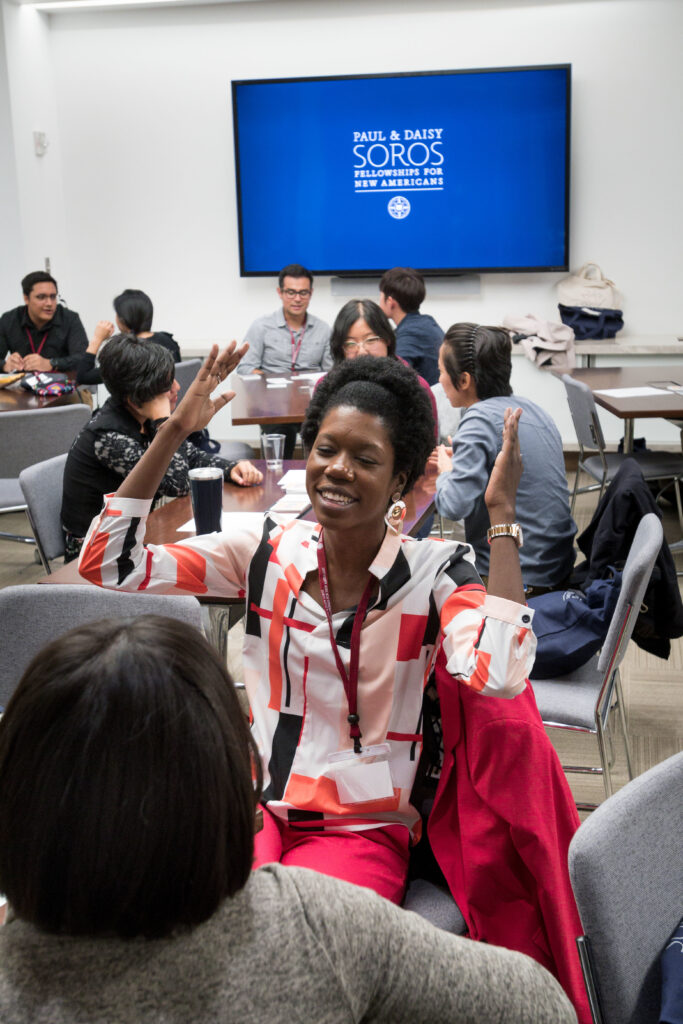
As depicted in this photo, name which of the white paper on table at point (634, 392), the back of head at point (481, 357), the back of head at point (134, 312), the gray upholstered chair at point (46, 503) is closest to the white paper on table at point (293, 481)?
the back of head at point (481, 357)

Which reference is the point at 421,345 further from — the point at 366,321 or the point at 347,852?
the point at 347,852

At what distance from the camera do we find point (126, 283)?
730 cm

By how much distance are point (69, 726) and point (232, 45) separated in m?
6.86

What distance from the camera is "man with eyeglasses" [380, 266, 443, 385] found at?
16.0 feet

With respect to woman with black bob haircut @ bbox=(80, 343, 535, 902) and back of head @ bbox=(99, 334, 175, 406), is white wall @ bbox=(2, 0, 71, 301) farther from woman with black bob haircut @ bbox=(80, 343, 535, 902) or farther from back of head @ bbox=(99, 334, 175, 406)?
woman with black bob haircut @ bbox=(80, 343, 535, 902)

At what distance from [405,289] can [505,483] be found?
12.0 feet

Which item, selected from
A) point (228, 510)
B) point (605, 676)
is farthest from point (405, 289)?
point (605, 676)

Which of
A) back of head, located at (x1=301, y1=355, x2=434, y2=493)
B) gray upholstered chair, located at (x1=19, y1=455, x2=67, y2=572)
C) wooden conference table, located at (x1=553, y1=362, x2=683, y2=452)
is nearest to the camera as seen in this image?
back of head, located at (x1=301, y1=355, x2=434, y2=493)

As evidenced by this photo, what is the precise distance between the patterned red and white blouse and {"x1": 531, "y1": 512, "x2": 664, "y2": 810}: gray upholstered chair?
26.4 inches

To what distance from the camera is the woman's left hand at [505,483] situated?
1.52 m

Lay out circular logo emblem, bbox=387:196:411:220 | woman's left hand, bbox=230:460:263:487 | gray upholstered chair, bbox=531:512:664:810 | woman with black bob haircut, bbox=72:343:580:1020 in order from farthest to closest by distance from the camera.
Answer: circular logo emblem, bbox=387:196:411:220
woman's left hand, bbox=230:460:263:487
gray upholstered chair, bbox=531:512:664:810
woman with black bob haircut, bbox=72:343:580:1020

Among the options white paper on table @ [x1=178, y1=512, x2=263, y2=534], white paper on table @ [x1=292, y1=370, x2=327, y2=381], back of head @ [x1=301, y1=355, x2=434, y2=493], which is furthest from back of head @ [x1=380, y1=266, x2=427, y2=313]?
back of head @ [x1=301, y1=355, x2=434, y2=493]

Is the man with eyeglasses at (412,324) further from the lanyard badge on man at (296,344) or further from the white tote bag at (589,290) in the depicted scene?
the white tote bag at (589,290)

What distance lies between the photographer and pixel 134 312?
5.34 metres
